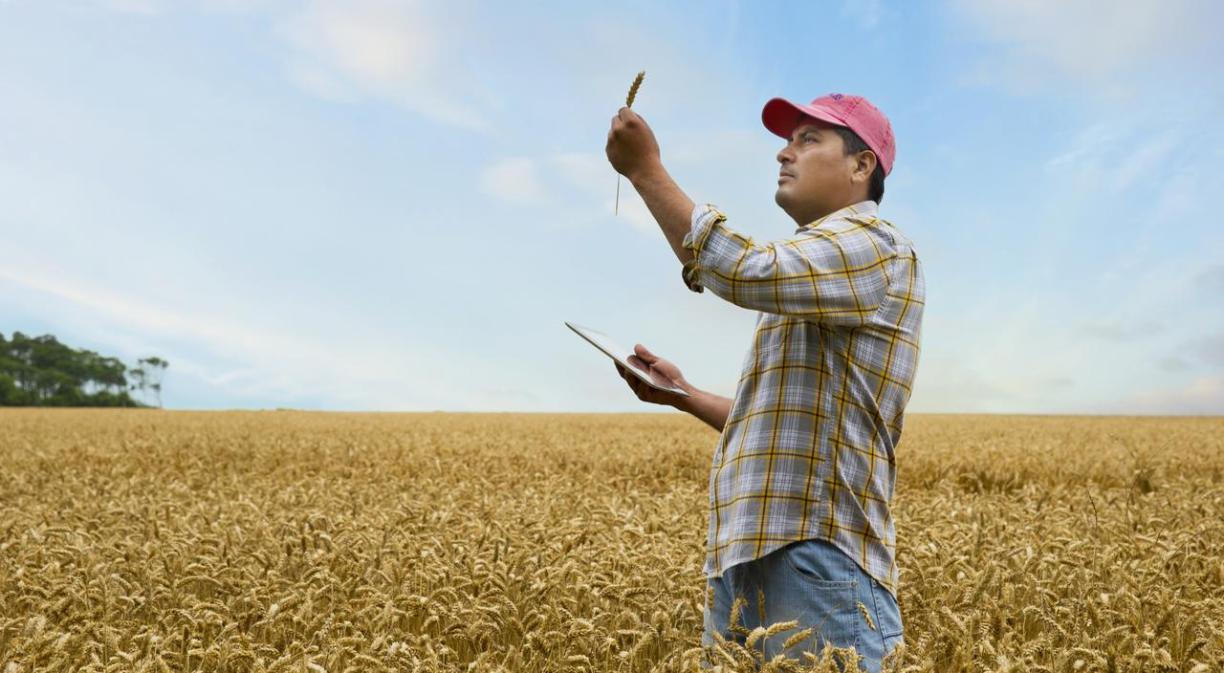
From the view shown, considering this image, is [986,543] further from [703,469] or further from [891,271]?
[703,469]

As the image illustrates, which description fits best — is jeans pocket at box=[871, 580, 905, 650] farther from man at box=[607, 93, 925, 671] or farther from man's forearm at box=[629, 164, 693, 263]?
man's forearm at box=[629, 164, 693, 263]

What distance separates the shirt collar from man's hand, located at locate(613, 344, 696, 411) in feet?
2.29

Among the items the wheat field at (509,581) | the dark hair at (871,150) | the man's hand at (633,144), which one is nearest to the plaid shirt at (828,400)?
the dark hair at (871,150)

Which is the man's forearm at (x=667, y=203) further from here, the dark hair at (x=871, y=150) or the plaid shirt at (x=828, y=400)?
the dark hair at (x=871, y=150)

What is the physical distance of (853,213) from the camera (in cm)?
250

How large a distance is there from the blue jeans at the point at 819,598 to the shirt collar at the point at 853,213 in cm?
84

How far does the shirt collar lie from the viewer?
2.45 metres

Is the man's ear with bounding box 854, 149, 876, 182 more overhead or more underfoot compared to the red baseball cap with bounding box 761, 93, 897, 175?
more underfoot

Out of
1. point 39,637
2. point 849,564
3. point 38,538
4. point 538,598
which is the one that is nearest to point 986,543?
point 538,598

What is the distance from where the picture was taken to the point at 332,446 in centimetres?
1449

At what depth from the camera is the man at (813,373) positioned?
2.24 m

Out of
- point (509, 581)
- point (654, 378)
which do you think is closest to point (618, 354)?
point (654, 378)

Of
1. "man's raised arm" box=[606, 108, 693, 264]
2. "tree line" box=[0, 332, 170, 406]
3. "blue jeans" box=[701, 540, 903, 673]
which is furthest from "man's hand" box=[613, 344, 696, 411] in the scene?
"tree line" box=[0, 332, 170, 406]

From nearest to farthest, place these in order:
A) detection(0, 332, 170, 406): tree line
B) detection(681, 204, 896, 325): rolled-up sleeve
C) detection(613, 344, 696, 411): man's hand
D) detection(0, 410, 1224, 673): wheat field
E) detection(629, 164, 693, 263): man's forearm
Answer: detection(681, 204, 896, 325): rolled-up sleeve → detection(629, 164, 693, 263): man's forearm → detection(613, 344, 696, 411): man's hand → detection(0, 410, 1224, 673): wheat field → detection(0, 332, 170, 406): tree line
